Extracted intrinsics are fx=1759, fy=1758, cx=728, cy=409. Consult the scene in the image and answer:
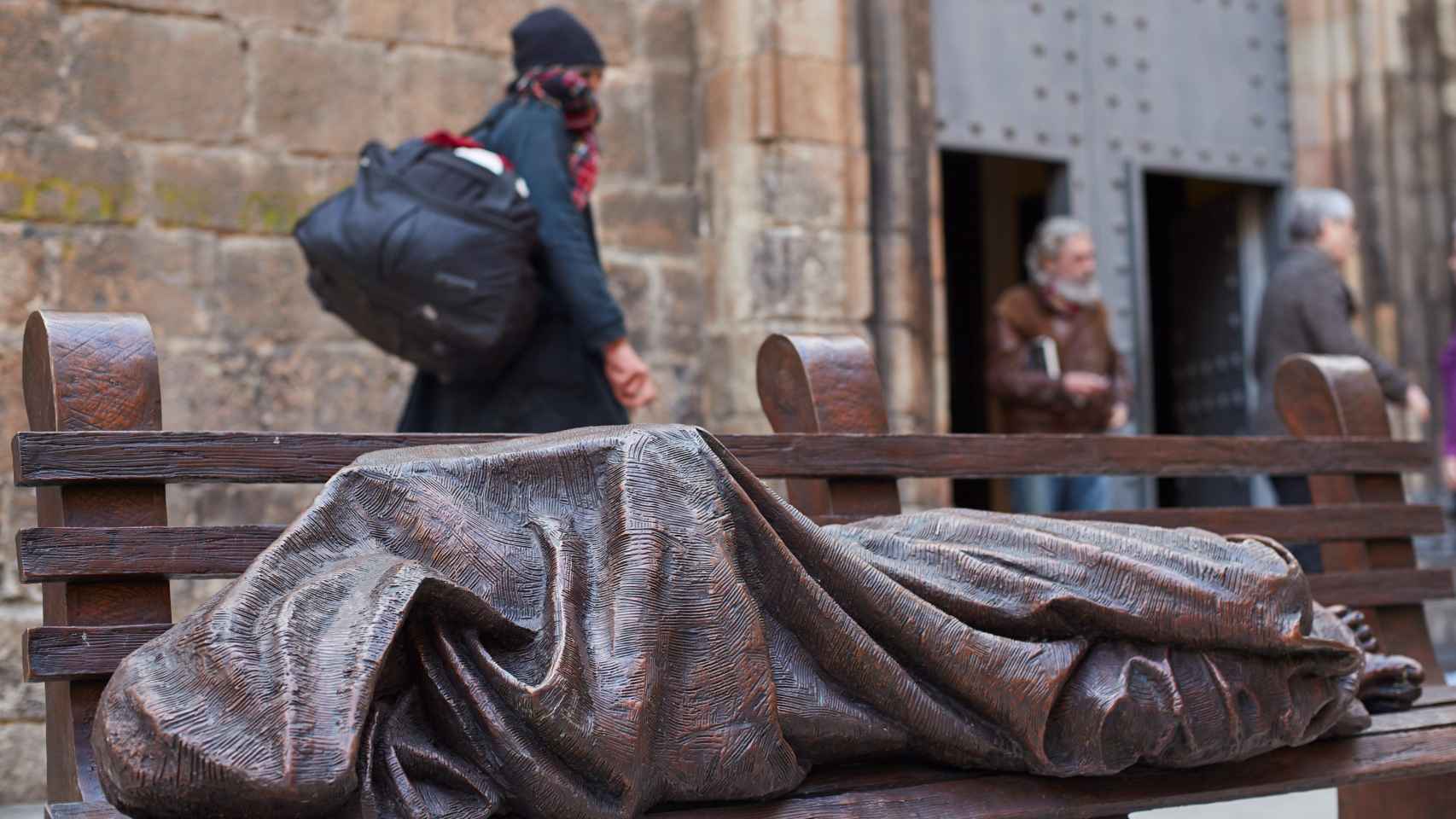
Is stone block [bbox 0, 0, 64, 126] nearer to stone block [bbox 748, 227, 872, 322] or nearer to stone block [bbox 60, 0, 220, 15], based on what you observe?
stone block [bbox 60, 0, 220, 15]

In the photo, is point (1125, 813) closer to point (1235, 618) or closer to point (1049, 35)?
point (1235, 618)

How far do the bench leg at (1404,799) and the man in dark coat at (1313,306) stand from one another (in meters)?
2.81

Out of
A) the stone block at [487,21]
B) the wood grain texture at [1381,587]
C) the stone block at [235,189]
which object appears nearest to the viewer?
the wood grain texture at [1381,587]

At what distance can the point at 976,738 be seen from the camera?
7.53 feet

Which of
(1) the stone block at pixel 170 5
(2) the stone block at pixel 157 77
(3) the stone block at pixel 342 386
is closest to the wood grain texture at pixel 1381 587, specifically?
(3) the stone block at pixel 342 386

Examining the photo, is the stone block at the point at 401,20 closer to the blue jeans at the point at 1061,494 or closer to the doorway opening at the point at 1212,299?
the blue jeans at the point at 1061,494

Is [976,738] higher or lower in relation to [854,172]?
lower

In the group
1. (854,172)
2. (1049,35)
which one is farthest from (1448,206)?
(854,172)

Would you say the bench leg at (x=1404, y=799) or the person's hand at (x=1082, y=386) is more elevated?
the person's hand at (x=1082, y=386)

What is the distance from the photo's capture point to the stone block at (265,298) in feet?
17.9

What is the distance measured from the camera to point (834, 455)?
113 inches

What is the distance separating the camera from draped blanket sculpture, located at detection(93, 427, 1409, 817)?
1.76 m

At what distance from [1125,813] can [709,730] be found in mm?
712

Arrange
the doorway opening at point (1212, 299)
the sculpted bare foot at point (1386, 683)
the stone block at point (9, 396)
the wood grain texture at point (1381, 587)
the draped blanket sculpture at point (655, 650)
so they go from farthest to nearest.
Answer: the doorway opening at point (1212, 299) < the stone block at point (9, 396) < the wood grain texture at point (1381, 587) < the sculpted bare foot at point (1386, 683) < the draped blanket sculpture at point (655, 650)
